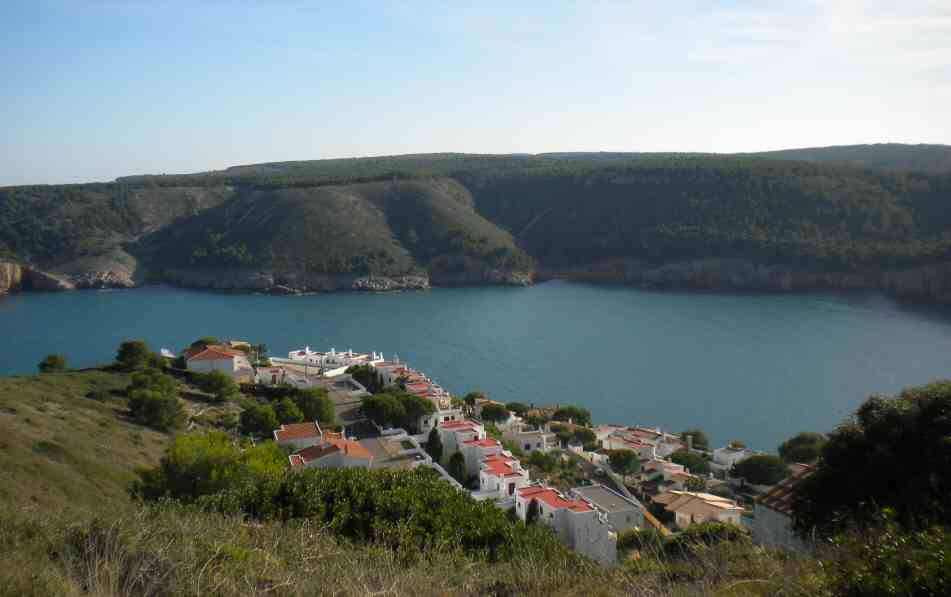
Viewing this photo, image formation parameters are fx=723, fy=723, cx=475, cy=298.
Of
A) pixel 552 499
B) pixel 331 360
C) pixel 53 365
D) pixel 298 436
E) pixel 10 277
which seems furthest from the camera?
pixel 10 277

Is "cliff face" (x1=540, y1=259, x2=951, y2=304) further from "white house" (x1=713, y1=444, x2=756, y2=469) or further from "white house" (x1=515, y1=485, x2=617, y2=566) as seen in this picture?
"white house" (x1=515, y1=485, x2=617, y2=566)

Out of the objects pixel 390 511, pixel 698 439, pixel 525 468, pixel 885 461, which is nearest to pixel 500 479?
pixel 525 468

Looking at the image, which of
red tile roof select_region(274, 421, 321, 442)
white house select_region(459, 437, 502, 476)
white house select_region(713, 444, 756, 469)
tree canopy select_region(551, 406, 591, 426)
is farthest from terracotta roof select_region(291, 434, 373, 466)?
tree canopy select_region(551, 406, 591, 426)

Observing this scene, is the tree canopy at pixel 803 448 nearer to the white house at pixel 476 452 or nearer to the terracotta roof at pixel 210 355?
the white house at pixel 476 452

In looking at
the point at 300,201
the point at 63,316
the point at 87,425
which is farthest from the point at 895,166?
the point at 87,425

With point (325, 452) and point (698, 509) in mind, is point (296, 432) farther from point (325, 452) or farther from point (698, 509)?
point (698, 509)

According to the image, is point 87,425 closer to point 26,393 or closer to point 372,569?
point 26,393
